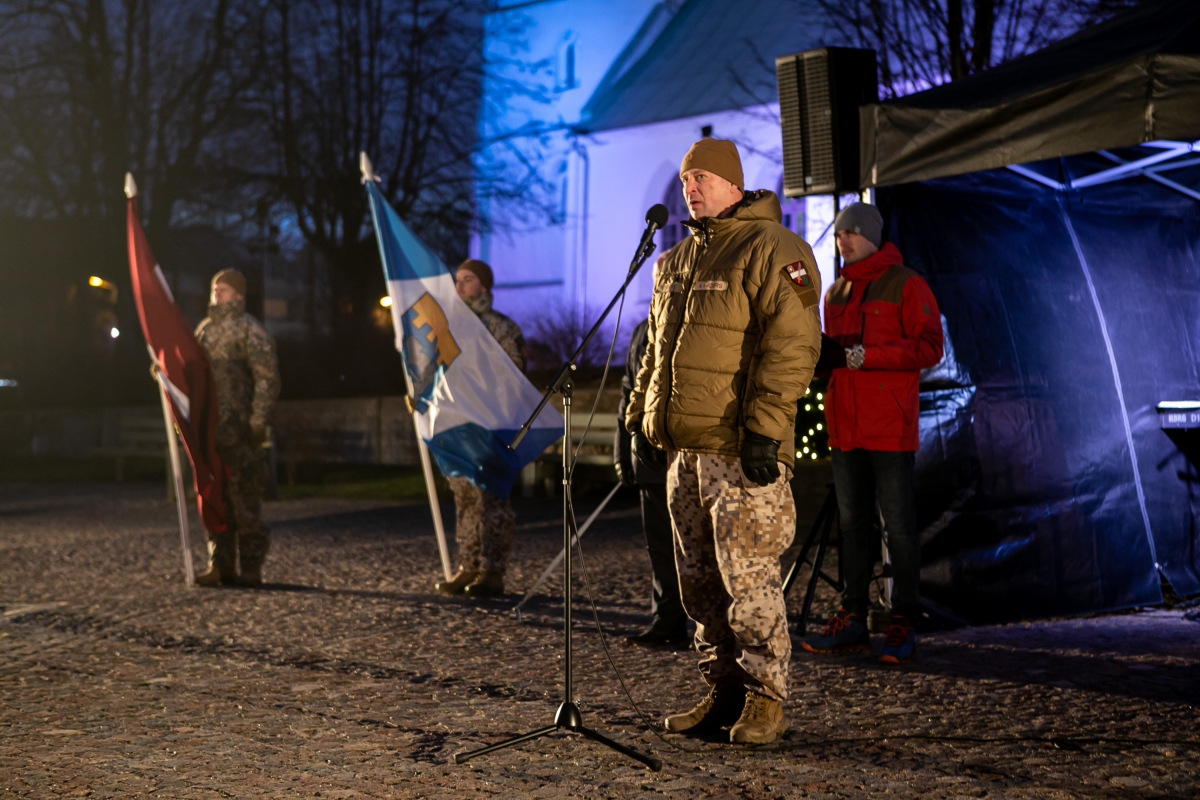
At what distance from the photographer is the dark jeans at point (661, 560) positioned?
658 cm

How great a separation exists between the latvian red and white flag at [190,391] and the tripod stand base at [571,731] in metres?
4.76

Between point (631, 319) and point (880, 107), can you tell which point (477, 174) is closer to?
point (631, 319)

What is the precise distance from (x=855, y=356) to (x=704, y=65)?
2986 centimetres

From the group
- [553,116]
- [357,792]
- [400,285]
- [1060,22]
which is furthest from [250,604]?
[553,116]

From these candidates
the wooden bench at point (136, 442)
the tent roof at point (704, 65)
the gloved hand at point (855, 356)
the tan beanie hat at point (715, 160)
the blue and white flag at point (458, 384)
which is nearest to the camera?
the tan beanie hat at point (715, 160)

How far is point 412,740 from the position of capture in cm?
472

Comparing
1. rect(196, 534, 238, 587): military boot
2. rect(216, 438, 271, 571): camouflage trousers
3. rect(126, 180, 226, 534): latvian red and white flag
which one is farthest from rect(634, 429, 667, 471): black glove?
rect(196, 534, 238, 587): military boot

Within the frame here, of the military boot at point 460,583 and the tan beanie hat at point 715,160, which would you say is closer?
the tan beanie hat at point 715,160

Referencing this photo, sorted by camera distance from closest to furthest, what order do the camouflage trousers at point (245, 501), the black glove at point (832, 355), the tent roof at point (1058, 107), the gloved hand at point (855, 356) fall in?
the tent roof at point (1058, 107) < the gloved hand at point (855, 356) < the black glove at point (832, 355) < the camouflage trousers at point (245, 501)

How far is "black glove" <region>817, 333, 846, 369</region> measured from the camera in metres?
6.26

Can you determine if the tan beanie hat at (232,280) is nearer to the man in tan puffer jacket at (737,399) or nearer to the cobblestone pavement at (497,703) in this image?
the cobblestone pavement at (497,703)

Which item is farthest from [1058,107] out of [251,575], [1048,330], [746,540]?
[251,575]

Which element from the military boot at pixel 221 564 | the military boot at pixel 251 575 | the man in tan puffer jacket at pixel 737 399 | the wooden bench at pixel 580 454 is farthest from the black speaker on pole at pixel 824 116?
the wooden bench at pixel 580 454

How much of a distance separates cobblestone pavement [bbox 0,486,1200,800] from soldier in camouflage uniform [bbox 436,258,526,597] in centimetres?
32
